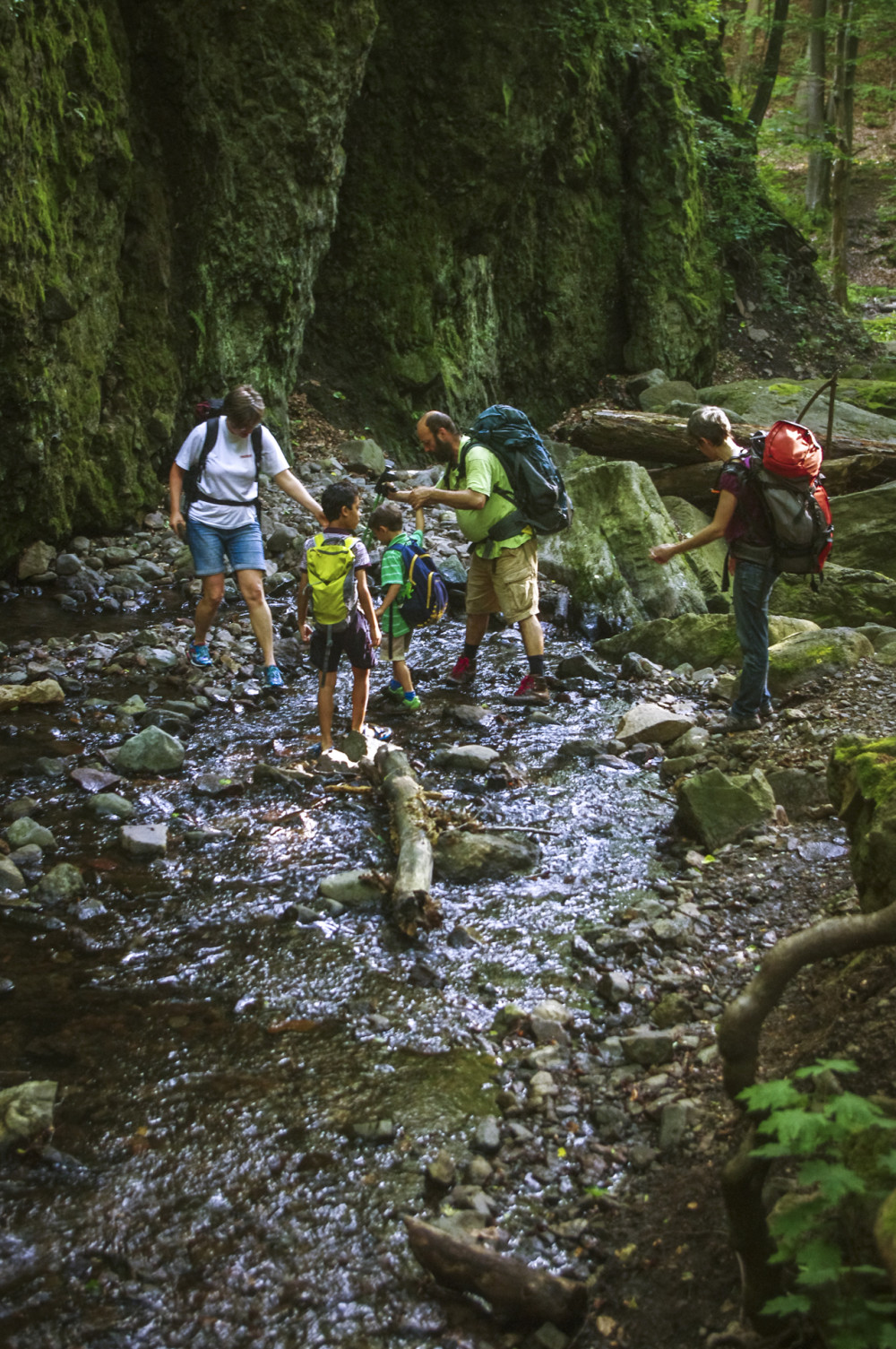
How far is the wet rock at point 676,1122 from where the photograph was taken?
10.3 feet

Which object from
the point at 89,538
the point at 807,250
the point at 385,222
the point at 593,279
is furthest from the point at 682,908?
the point at 807,250

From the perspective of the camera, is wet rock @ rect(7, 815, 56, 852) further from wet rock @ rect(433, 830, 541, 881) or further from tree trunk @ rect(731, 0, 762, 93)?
tree trunk @ rect(731, 0, 762, 93)

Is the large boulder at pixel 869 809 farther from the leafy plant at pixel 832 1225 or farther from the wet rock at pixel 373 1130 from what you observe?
the wet rock at pixel 373 1130

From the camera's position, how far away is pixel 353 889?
472 cm

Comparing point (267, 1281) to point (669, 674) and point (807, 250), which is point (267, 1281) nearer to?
point (669, 674)

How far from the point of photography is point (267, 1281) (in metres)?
2.70

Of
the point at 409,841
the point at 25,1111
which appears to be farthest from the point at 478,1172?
the point at 409,841

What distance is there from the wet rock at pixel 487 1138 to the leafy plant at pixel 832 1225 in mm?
1257

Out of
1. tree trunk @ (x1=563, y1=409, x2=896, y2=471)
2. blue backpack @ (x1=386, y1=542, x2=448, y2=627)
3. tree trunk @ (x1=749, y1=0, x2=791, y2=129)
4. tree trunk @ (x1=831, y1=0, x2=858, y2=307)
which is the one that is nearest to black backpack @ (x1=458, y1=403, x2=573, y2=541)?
blue backpack @ (x1=386, y1=542, x2=448, y2=627)

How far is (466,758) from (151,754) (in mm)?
1976

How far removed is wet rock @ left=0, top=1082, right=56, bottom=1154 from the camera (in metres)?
3.09

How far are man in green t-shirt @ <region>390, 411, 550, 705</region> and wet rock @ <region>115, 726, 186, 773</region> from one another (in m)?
2.29

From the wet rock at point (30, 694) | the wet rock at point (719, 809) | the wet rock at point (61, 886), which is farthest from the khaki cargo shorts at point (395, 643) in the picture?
the wet rock at point (61, 886)

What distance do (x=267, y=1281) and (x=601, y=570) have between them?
791 centimetres
